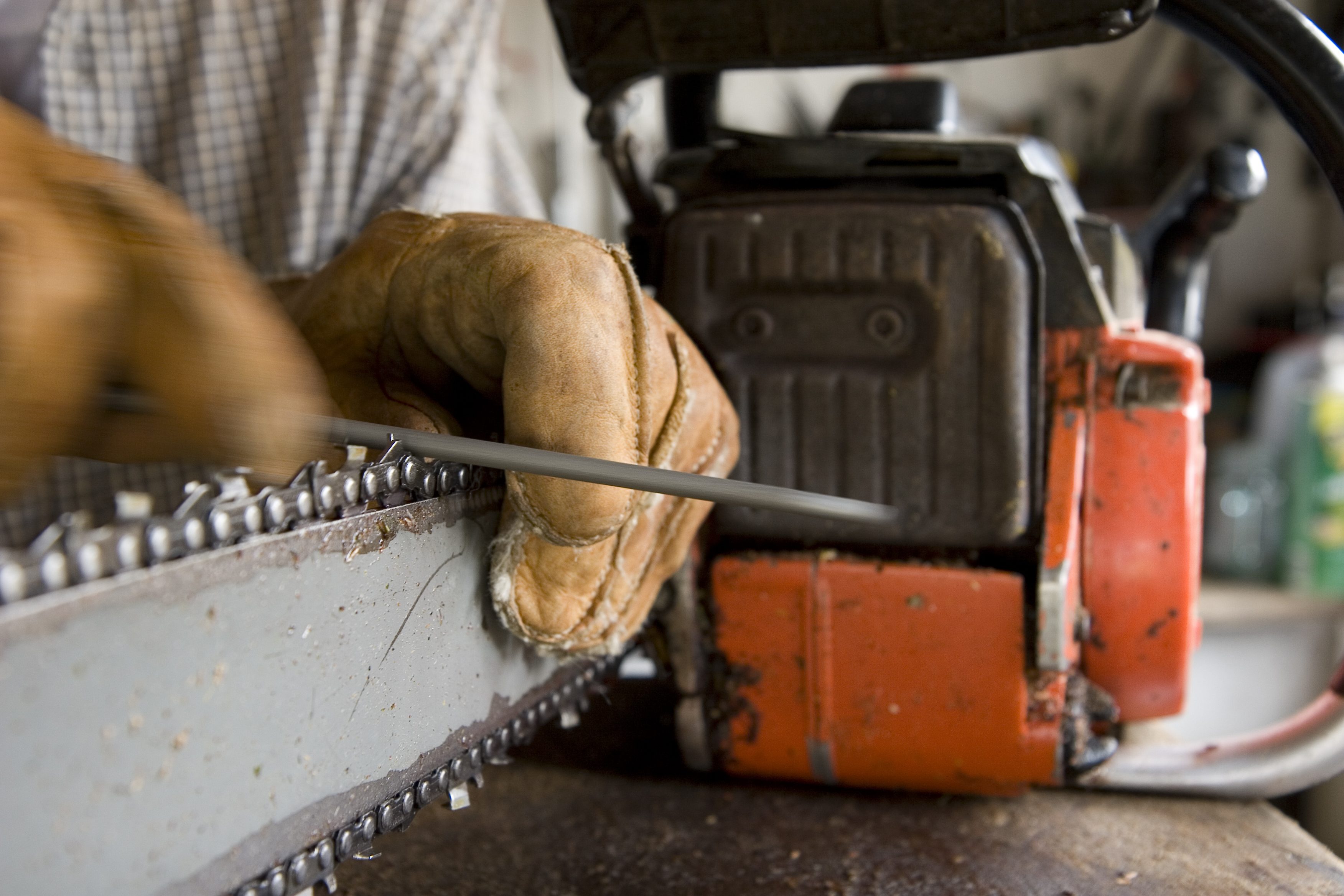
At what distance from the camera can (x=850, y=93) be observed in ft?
3.99

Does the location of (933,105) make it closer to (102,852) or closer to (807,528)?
(807,528)

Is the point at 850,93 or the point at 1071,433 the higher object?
the point at 850,93

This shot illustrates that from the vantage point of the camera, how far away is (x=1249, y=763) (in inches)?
45.1

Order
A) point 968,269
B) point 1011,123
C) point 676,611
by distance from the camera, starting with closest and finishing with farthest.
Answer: point 968,269 < point 676,611 < point 1011,123

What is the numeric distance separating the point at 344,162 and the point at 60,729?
1.49m

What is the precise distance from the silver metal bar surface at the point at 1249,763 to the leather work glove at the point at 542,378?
657mm

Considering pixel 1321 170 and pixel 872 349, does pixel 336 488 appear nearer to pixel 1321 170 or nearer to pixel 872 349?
pixel 872 349

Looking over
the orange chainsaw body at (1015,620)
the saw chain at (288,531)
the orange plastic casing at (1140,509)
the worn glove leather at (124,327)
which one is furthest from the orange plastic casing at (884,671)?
the worn glove leather at (124,327)

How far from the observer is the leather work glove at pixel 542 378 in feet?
→ 2.31

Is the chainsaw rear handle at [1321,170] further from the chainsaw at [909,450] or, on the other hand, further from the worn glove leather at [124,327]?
the worn glove leather at [124,327]

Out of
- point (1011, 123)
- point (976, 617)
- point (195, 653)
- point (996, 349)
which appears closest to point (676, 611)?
point (976, 617)

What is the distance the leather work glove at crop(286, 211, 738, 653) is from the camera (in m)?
0.70

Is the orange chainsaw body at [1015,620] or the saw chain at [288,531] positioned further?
the orange chainsaw body at [1015,620]

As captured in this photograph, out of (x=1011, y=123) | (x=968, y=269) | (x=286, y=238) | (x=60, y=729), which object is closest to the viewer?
(x=60, y=729)
